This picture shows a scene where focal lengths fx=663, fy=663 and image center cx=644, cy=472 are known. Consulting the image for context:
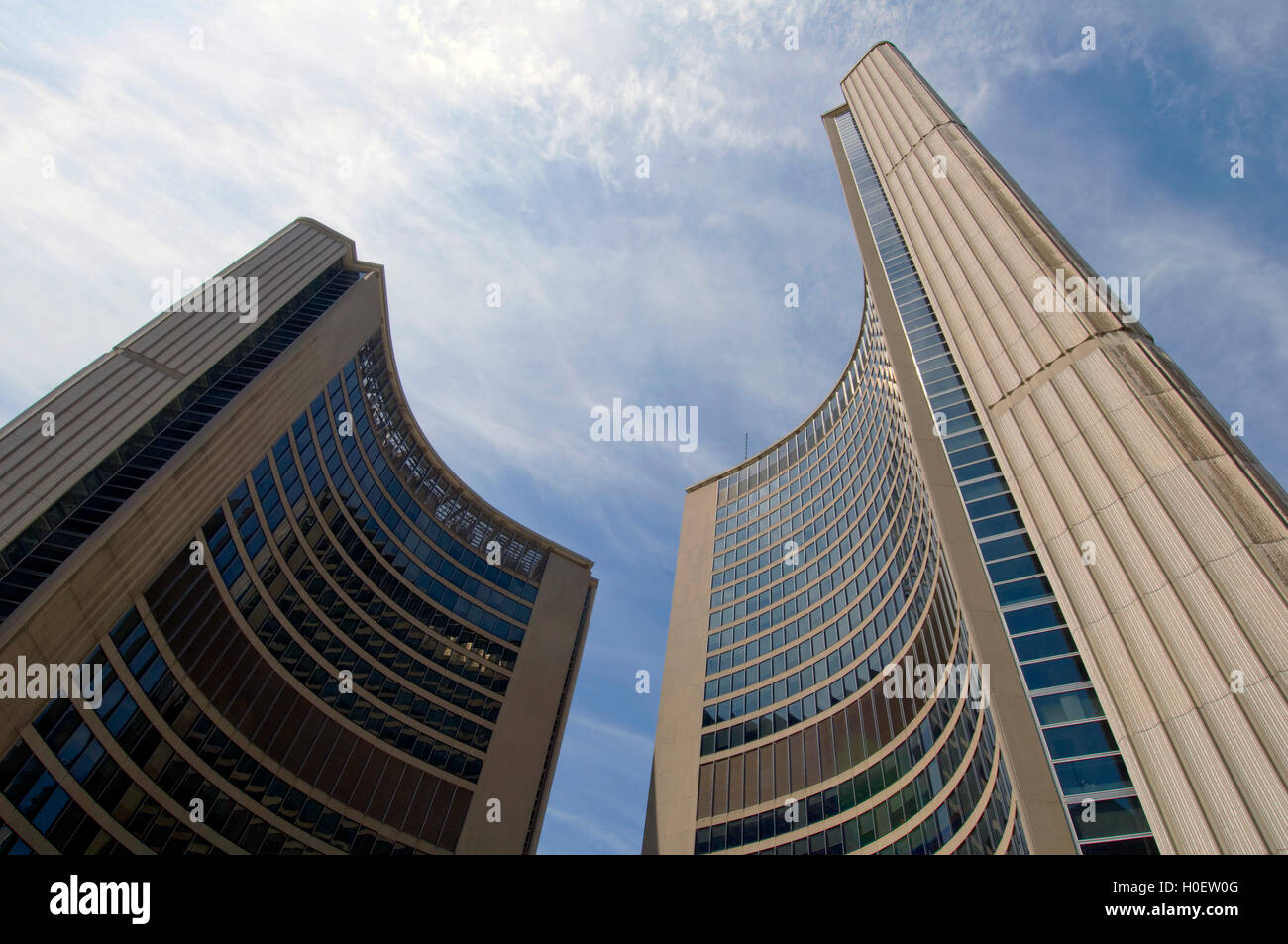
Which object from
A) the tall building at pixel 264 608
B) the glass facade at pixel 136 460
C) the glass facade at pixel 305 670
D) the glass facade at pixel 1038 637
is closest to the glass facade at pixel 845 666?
the glass facade at pixel 1038 637

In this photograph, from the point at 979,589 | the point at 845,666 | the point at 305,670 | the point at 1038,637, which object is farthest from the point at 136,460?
the point at 845,666

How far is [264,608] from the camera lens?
136 feet

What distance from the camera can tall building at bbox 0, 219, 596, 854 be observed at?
2733 cm

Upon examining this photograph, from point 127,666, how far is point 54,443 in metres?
10.8

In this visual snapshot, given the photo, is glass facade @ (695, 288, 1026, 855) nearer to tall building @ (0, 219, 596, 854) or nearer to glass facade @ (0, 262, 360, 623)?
tall building @ (0, 219, 596, 854)

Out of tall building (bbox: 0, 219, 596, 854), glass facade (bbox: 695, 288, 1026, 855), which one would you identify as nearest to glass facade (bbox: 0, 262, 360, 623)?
tall building (bbox: 0, 219, 596, 854)

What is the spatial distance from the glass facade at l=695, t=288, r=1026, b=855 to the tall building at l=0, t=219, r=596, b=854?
1950cm

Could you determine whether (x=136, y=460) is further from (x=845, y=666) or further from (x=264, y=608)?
(x=845, y=666)

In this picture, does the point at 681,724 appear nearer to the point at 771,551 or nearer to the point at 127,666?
the point at 771,551

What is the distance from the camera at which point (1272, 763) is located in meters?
14.2

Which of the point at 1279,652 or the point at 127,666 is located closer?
the point at 1279,652

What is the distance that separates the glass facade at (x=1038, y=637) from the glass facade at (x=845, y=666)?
2675mm

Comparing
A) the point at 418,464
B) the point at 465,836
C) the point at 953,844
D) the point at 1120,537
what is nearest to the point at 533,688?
the point at 465,836
